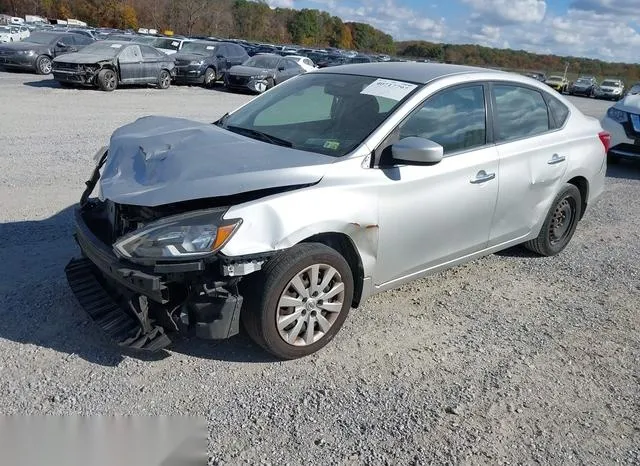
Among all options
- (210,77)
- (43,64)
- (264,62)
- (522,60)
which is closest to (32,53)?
(43,64)

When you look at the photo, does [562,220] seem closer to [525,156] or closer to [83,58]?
[525,156]

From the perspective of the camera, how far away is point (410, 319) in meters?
4.07

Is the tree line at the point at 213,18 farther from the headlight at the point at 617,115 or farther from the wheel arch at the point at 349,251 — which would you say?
the wheel arch at the point at 349,251

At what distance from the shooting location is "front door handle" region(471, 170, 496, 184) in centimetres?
409

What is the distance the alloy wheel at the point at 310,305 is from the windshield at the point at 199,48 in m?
20.2

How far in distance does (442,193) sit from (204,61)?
19130 mm

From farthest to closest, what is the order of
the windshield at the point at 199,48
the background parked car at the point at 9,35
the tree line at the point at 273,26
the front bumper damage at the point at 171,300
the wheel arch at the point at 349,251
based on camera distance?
1. the tree line at the point at 273,26
2. the background parked car at the point at 9,35
3. the windshield at the point at 199,48
4. the wheel arch at the point at 349,251
5. the front bumper damage at the point at 171,300

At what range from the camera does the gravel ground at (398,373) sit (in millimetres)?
2824

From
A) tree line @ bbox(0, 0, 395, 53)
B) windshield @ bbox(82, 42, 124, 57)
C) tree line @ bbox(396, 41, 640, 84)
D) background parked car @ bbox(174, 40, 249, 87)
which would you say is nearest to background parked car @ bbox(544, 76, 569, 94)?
tree line @ bbox(396, 41, 640, 84)

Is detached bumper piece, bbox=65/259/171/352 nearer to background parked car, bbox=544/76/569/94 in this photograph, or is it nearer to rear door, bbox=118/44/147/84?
rear door, bbox=118/44/147/84

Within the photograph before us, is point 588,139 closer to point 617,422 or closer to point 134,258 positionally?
point 617,422

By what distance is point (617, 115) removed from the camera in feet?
32.4

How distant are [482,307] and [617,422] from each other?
1408mm

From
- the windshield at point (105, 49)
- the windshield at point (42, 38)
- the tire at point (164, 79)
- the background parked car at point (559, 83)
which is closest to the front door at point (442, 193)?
the windshield at point (105, 49)
